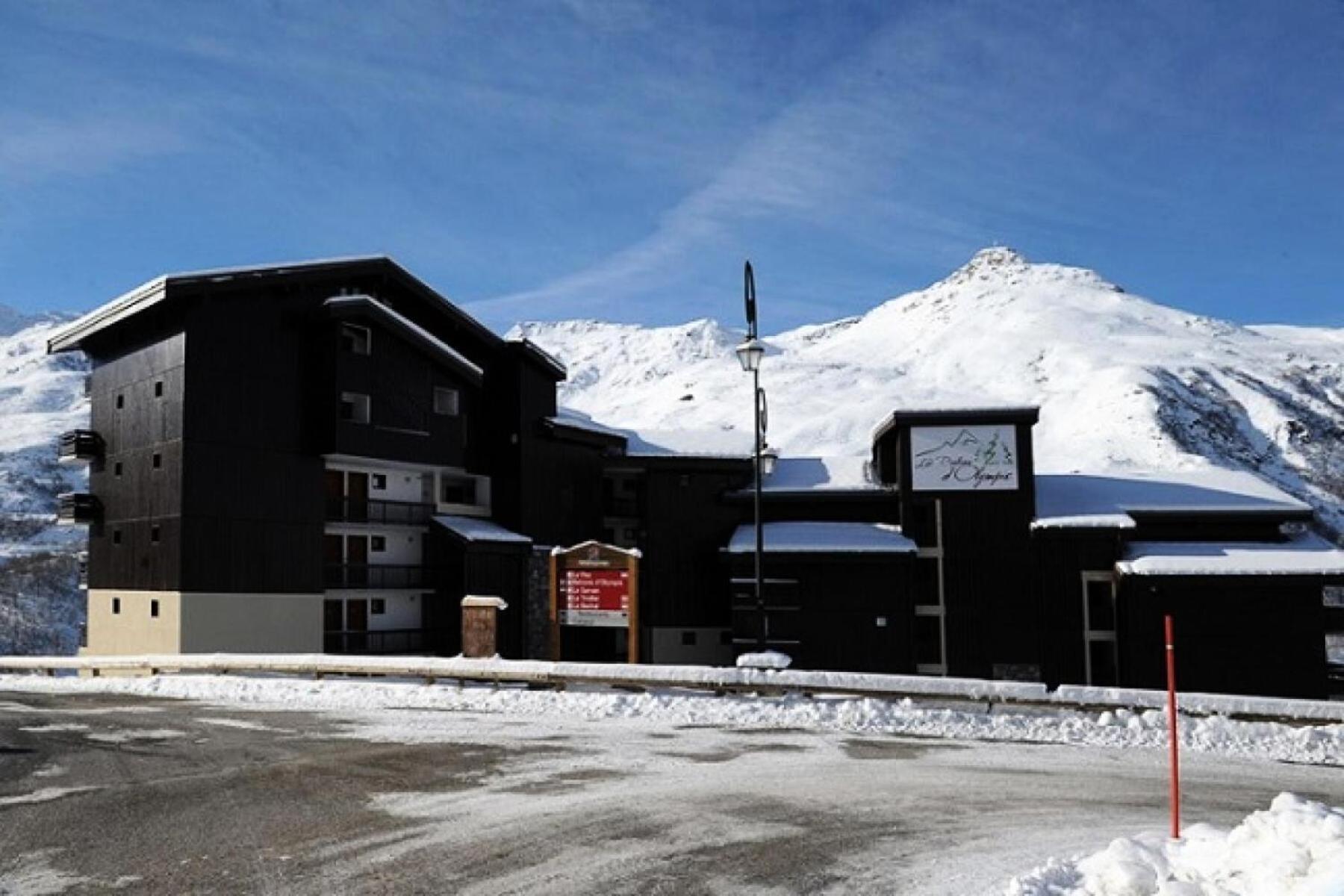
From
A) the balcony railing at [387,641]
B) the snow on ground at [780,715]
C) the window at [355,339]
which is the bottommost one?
the balcony railing at [387,641]

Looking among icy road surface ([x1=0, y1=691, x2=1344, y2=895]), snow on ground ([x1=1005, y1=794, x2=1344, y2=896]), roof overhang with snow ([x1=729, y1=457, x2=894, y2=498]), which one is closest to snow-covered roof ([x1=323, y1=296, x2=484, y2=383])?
roof overhang with snow ([x1=729, y1=457, x2=894, y2=498])

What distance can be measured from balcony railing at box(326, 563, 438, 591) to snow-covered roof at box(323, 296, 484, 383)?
7.80m

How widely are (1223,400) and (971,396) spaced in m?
40.5

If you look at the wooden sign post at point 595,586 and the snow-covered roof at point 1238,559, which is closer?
the wooden sign post at point 595,586

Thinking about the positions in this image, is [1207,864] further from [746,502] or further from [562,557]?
[746,502]

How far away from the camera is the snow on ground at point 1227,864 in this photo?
634 centimetres

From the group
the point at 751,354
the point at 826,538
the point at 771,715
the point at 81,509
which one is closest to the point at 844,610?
the point at 826,538

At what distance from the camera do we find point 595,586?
966 inches

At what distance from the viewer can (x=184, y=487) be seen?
103 ft

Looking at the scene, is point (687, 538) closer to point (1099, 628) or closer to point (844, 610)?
point (844, 610)

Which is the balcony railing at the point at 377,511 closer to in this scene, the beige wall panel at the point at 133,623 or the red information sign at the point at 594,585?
the beige wall panel at the point at 133,623

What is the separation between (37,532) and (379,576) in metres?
91.4

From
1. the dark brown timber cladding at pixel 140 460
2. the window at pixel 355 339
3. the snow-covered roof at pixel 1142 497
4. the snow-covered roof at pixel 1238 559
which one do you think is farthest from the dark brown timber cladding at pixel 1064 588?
the dark brown timber cladding at pixel 140 460

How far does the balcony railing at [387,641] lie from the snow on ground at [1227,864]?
31.0 metres
